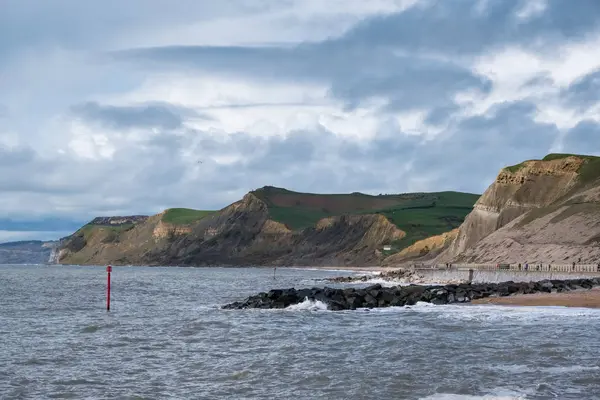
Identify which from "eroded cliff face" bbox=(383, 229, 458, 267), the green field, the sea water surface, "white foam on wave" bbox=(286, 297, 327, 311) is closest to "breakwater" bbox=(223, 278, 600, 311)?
"white foam on wave" bbox=(286, 297, 327, 311)

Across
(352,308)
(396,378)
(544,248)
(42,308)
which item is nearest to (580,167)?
(544,248)

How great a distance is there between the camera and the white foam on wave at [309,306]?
41.9 meters

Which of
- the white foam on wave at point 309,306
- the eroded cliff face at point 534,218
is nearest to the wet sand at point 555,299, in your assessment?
the white foam on wave at point 309,306

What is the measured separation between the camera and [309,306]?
42906 millimetres

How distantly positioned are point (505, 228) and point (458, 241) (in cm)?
2123

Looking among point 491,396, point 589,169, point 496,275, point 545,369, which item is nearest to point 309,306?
point 545,369

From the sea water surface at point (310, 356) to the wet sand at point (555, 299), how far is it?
267 centimetres

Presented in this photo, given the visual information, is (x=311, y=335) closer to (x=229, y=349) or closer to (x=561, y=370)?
(x=229, y=349)

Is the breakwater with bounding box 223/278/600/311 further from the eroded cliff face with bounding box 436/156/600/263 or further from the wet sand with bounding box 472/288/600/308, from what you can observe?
the eroded cliff face with bounding box 436/156/600/263

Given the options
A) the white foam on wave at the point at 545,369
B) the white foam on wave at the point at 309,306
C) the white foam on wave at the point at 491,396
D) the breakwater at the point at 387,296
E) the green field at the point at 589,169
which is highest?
the green field at the point at 589,169

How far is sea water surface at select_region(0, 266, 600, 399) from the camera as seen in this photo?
1722cm

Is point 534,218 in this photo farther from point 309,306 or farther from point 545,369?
point 545,369

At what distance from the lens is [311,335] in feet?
92.4

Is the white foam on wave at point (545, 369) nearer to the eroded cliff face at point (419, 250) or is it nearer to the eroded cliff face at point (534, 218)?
the eroded cliff face at point (534, 218)
